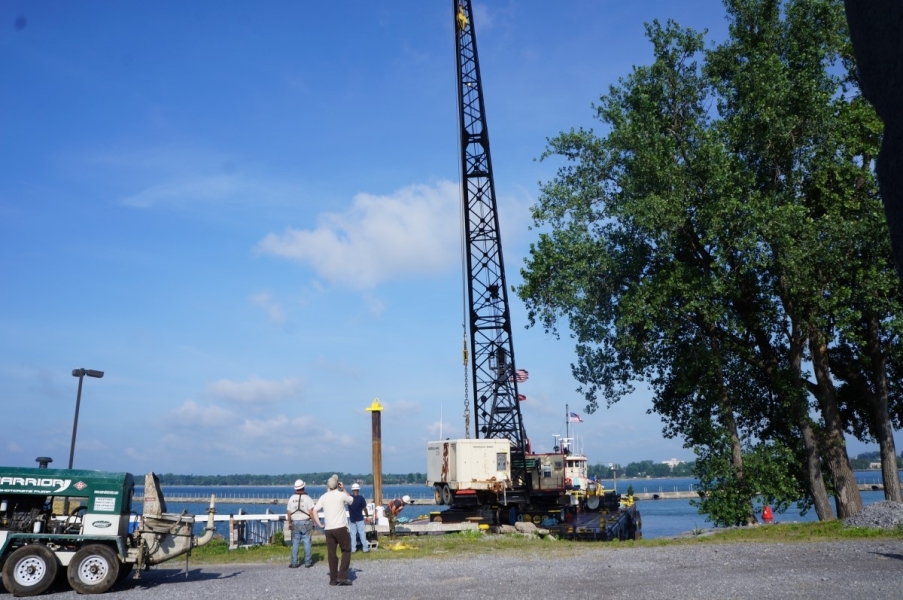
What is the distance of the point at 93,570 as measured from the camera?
40.3 ft

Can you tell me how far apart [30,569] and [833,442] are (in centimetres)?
2118

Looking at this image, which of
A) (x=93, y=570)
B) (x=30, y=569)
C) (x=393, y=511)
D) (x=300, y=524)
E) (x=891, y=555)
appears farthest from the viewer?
(x=393, y=511)

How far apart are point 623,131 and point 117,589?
62.0ft

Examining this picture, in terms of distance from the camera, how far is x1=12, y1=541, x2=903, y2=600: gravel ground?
11.0 metres

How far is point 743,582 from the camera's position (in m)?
11.5

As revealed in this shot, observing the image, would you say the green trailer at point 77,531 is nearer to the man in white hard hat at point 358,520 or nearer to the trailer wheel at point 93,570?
the trailer wheel at point 93,570

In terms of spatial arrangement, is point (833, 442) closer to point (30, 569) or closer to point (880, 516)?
point (880, 516)

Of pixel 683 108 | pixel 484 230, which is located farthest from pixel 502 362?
pixel 683 108

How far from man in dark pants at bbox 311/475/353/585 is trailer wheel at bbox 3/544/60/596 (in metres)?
4.29

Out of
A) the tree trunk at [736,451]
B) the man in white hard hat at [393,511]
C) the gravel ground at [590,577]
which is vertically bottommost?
the gravel ground at [590,577]

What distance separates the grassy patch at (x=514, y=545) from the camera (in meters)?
17.1

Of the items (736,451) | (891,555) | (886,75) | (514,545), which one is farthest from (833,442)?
(886,75)

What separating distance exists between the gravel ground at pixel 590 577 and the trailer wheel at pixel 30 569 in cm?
26

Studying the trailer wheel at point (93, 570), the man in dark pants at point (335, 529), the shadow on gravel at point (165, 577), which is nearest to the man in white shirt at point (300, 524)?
the shadow on gravel at point (165, 577)
